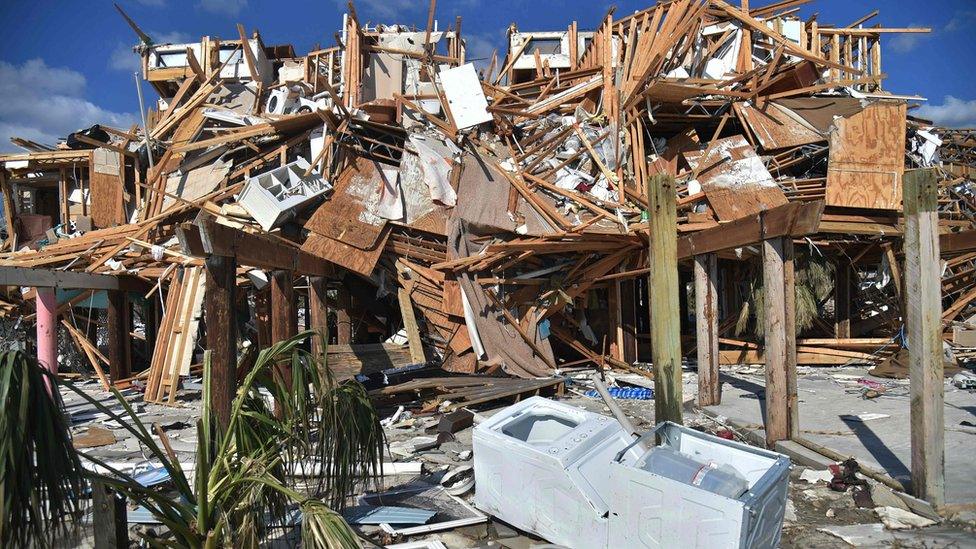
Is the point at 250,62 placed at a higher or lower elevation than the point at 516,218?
higher

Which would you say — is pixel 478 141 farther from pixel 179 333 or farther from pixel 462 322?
pixel 179 333

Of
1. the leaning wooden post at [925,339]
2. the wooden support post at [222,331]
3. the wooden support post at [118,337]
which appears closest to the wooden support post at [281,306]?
the wooden support post at [222,331]

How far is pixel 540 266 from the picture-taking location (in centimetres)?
1291

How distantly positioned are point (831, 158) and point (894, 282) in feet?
9.71

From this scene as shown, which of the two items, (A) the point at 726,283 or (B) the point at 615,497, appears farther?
(A) the point at 726,283

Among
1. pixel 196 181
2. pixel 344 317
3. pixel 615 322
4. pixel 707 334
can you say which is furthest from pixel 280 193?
pixel 707 334

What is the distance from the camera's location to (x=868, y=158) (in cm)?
1346

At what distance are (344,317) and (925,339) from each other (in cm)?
1021

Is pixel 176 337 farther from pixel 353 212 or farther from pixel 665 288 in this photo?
pixel 665 288

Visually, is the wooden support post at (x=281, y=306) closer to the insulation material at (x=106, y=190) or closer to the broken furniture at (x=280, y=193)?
the broken furniture at (x=280, y=193)

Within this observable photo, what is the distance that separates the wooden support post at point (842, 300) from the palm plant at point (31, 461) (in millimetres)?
15141

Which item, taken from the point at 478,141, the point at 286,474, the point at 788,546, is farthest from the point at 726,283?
the point at 286,474

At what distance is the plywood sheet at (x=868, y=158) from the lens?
42.9 ft

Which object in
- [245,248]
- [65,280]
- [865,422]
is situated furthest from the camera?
[65,280]
